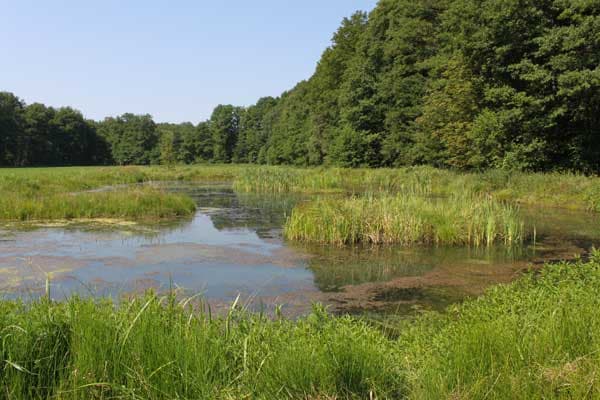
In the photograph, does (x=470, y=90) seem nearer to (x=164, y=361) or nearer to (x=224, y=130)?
(x=164, y=361)

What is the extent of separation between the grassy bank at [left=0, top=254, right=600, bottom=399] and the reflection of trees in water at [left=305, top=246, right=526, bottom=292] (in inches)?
189

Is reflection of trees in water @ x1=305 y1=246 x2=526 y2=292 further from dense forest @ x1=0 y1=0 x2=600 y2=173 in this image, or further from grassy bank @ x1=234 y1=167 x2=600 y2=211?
dense forest @ x1=0 y1=0 x2=600 y2=173

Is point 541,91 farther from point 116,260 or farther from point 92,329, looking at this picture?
point 92,329

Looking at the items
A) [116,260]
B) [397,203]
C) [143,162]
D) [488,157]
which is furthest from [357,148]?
[143,162]

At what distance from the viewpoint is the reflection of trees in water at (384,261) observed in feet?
31.1

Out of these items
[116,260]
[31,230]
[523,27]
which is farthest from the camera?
[523,27]

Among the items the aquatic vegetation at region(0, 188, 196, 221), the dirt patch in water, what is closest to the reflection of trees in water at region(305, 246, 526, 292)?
the dirt patch in water

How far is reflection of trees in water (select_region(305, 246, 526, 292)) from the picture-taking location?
948cm

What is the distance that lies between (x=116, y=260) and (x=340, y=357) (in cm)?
839

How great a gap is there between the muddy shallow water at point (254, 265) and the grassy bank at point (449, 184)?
4.88 metres

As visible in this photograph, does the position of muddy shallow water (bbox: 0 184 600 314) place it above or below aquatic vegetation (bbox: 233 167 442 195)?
below

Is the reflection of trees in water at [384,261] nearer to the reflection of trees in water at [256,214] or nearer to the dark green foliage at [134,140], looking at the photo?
the reflection of trees in water at [256,214]

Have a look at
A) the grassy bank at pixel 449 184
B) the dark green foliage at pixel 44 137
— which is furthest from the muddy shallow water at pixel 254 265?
the dark green foliage at pixel 44 137

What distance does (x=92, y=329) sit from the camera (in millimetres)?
3801
